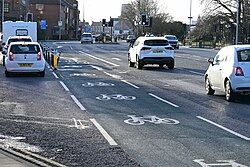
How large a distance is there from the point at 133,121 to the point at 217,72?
212 inches

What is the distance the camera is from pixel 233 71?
50.3 ft

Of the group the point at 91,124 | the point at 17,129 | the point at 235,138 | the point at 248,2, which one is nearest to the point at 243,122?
the point at 235,138

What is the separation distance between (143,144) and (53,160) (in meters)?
1.80

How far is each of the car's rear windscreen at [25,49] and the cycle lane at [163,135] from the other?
821cm

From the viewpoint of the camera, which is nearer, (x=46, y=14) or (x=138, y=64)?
(x=138, y=64)

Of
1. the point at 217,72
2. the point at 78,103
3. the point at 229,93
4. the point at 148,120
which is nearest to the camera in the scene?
the point at 148,120

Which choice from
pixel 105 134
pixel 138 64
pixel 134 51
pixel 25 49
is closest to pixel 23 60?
pixel 25 49

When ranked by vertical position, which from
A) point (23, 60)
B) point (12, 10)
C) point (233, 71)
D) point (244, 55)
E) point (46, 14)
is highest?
point (46, 14)

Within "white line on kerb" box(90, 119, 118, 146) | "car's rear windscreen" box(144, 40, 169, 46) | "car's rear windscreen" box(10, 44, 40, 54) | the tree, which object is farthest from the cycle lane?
the tree

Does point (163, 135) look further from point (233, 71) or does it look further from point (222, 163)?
point (233, 71)

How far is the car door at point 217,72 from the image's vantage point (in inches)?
640

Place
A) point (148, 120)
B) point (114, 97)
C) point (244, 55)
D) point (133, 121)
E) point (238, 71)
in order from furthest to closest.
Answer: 1. point (114, 97)
2. point (244, 55)
3. point (238, 71)
4. point (148, 120)
5. point (133, 121)

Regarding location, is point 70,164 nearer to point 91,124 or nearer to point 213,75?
point 91,124

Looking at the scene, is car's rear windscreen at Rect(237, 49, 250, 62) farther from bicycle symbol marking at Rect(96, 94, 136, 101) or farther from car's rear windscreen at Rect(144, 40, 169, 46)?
car's rear windscreen at Rect(144, 40, 169, 46)
